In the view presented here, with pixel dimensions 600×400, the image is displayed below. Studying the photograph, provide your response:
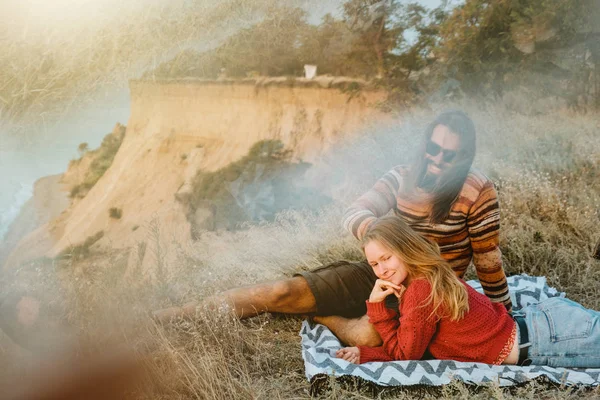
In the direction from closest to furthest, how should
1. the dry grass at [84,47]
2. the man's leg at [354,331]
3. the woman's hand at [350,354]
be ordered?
the woman's hand at [350,354] → the man's leg at [354,331] → the dry grass at [84,47]

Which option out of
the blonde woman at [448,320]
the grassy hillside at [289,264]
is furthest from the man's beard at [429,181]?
the grassy hillside at [289,264]

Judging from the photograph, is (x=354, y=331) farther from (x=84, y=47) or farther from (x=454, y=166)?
(x=84, y=47)

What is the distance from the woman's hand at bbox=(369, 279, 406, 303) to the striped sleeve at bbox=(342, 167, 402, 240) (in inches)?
8.2

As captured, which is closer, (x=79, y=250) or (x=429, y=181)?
(x=429, y=181)

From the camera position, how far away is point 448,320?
6.26 ft

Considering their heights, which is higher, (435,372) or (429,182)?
(429,182)

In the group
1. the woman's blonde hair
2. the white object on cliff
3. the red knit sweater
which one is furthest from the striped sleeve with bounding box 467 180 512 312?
the white object on cliff

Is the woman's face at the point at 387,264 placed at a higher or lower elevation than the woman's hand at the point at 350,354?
higher

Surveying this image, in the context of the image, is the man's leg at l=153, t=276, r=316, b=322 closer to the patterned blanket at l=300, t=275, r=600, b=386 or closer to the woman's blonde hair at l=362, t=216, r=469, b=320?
the patterned blanket at l=300, t=275, r=600, b=386

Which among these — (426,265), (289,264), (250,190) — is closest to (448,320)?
(426,265)

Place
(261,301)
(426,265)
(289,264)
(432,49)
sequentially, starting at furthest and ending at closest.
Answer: (432,49) → (289,264) → (261,301) → (426,265)

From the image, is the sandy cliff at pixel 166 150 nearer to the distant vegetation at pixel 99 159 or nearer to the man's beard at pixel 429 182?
the distant vegetation at pixel 99 159

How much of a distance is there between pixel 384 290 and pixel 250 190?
1349 mm

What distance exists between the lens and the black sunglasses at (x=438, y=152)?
6.88 feet
